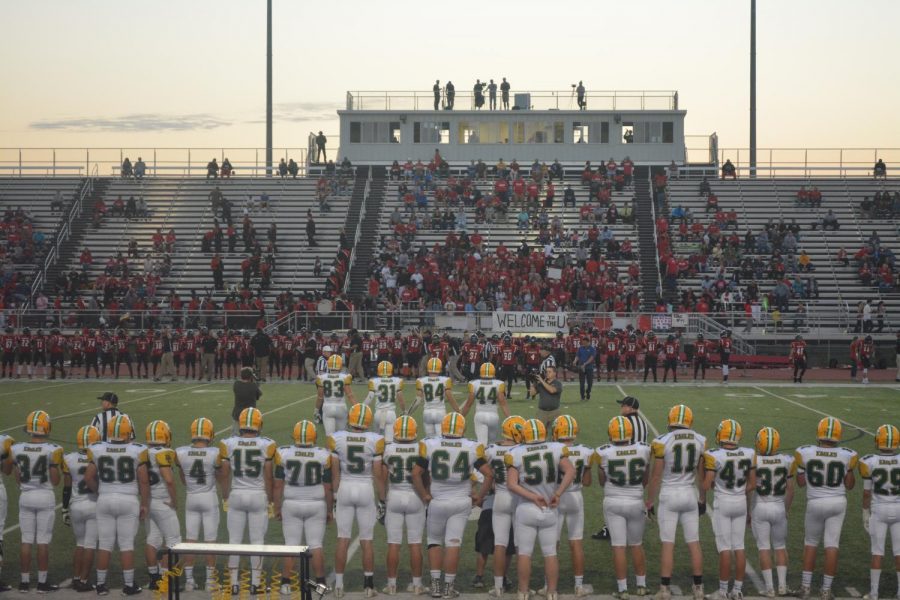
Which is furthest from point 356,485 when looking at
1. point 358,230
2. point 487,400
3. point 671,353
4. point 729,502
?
point 358,230

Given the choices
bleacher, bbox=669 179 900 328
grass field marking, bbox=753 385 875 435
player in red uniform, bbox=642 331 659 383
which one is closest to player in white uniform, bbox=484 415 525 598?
grass field marking, bbox=753 385 875 435

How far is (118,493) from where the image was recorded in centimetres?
946

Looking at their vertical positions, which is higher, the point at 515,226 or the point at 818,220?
the point at 818,220

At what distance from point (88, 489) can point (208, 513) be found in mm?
1134

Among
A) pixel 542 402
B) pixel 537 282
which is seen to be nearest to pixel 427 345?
pixel 537 282

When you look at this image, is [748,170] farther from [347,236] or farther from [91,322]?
[91,322]

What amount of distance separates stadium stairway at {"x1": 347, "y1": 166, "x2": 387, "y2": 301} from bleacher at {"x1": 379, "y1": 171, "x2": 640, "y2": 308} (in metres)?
0.30

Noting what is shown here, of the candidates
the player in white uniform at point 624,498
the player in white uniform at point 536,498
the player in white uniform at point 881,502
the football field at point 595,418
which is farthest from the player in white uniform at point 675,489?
the player in white uniform at point 881,502

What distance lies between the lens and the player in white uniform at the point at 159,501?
31.3ft

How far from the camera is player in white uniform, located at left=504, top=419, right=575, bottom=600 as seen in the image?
906 cm

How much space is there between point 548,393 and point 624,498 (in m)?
5.57

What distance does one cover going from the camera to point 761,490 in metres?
9.34

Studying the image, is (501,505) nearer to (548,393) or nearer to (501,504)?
(501,504)

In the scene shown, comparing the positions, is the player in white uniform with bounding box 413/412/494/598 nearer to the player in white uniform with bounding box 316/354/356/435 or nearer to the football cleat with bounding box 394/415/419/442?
the football cleat with bounding box 394/415/419/442
